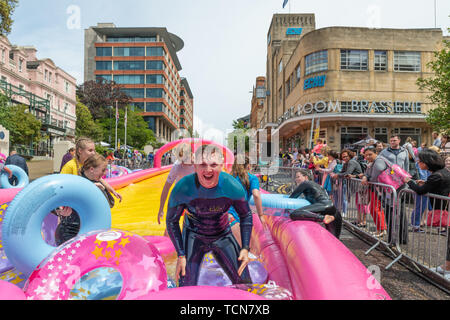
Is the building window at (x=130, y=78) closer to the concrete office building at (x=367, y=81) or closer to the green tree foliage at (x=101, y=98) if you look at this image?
the green tree foliage at (x=101, y=98)

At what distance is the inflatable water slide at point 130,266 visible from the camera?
6.95 feet

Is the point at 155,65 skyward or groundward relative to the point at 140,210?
skyward

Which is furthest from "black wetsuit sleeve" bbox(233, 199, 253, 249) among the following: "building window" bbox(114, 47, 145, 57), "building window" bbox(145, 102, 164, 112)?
"building window" bbox(114, 47, 145, 57)

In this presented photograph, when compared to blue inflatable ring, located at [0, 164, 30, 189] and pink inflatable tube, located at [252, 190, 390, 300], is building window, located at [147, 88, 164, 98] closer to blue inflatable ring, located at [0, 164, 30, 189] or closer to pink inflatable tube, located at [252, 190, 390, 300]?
blue inflatable ring, located at [0, 164, 30, 189]

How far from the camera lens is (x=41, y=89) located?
38406 mm

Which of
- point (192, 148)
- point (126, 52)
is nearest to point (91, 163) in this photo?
point (192, 148)

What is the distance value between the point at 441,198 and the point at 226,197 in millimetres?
3214

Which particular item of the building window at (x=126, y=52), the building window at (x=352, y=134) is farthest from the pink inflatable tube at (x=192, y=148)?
the building window at (x=126, y=52)

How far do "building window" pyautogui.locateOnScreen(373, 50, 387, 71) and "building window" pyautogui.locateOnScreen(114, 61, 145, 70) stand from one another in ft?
158

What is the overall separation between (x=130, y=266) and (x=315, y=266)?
5.03ft

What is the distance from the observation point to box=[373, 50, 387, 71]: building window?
1117 inches

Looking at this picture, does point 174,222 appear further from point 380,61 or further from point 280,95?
point 280,95

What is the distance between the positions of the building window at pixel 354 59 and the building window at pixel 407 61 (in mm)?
2976
